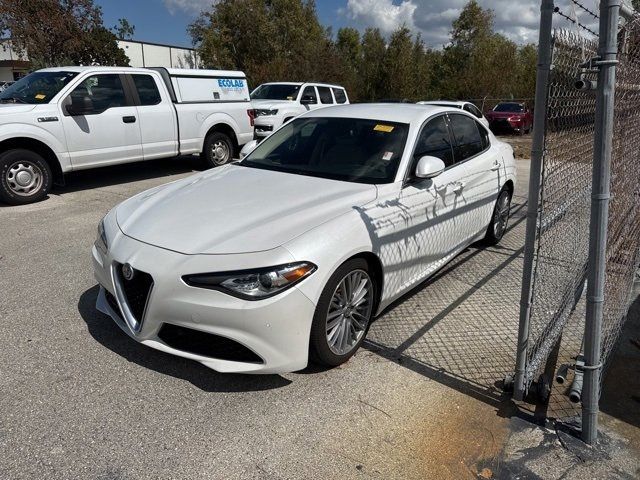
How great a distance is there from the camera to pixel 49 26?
63.9 feet

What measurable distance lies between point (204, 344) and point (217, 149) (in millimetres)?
8004

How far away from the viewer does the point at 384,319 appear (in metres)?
4.04

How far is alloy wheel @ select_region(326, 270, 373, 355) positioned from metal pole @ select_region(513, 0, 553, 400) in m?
0.99

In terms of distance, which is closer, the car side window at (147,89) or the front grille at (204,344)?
the front grille at (204,344)

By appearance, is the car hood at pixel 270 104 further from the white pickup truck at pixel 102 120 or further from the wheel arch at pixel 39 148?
the wheel arch at pixel 39 148

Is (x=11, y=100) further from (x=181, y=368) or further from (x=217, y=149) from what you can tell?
(x=181, y=368)

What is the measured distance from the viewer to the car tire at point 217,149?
401 inches

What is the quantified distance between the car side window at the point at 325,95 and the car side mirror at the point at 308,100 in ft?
1.17

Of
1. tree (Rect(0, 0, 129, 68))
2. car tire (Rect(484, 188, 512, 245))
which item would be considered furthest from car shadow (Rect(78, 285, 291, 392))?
tree (Rect(0, 0, 129, 68))

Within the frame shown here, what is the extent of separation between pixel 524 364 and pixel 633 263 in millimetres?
2102

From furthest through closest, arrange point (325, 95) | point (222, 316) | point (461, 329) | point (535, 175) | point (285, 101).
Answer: point (325, 95)
point (285, 101)
point (461, 329)
point (222, 316)
point (535, 175)

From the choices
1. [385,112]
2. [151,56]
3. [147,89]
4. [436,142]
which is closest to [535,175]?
[436,142]

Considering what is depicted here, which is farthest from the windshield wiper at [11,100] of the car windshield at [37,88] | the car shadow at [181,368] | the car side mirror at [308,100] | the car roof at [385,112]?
the car side mirror at [308,100]

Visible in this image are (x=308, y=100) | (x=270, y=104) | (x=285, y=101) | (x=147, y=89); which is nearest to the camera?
(x=147, y=89)
